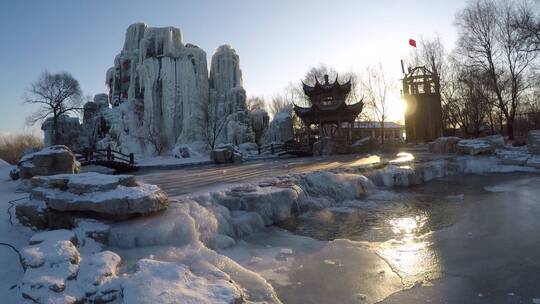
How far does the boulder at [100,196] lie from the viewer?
5.33m

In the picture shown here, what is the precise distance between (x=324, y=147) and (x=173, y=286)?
21.8 metres

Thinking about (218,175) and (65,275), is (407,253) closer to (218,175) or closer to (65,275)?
(65,275)

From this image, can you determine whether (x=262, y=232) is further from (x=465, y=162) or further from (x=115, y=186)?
(x=465, y=162)

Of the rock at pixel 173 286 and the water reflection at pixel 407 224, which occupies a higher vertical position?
the rock at pixel 173 286

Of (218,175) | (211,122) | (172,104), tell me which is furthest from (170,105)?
(218,175)

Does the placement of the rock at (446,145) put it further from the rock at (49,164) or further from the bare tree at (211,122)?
the bare tree at (211,122)

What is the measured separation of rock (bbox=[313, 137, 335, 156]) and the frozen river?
15449mm

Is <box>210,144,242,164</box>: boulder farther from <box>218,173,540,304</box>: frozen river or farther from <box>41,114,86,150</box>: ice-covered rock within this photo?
<box>41,114,86,150</box>: ice-covered rock

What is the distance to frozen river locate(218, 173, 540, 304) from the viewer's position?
12.2ft

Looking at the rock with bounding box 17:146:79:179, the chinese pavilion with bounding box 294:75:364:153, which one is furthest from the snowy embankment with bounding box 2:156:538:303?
the chinese pavilion with bounding box 294:75:364:153

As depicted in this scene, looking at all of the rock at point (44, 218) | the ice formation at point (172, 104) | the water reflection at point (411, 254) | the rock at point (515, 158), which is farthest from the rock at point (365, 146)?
the rock at point (44, 218)

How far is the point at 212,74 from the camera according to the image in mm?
39219

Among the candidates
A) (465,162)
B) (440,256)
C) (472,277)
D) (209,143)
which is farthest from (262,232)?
(209,143)

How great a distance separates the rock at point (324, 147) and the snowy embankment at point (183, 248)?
47.2 ft
